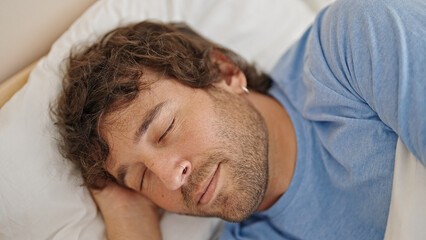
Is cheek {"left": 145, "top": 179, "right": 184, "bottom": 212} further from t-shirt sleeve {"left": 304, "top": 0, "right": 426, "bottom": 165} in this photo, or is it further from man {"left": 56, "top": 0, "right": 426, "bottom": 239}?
t-shirt sleeve {"left": 304, "top": 0, "right": 426, "bottom": 165}

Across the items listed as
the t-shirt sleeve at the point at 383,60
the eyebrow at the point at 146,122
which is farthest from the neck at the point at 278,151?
the eyebrow at the point at 146,122

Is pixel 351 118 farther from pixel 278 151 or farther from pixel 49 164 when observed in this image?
pixel 49 164

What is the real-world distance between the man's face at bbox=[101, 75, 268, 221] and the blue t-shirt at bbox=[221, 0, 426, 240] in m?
0.18

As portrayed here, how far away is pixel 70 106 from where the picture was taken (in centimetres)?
104

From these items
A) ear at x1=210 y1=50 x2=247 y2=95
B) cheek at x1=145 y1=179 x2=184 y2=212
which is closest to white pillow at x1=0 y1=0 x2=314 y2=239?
cheek at x1=145 y1=179 x2=184 y2=212

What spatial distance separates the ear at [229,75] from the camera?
115 cm

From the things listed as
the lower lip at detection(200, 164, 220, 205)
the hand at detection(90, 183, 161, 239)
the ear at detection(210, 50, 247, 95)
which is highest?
the ear at detection(210, 50, 247, 95)

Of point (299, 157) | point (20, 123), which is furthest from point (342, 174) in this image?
point (20, 123)

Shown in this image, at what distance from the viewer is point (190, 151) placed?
93 cm

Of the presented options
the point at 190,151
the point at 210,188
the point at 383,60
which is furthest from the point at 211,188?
the point at 383,60

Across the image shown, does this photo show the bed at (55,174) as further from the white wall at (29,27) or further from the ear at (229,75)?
the ear at (229,75)

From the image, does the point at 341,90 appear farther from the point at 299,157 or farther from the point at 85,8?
the point at 85,8

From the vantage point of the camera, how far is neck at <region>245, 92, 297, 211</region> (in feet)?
3.55

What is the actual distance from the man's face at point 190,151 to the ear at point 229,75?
165 mm
